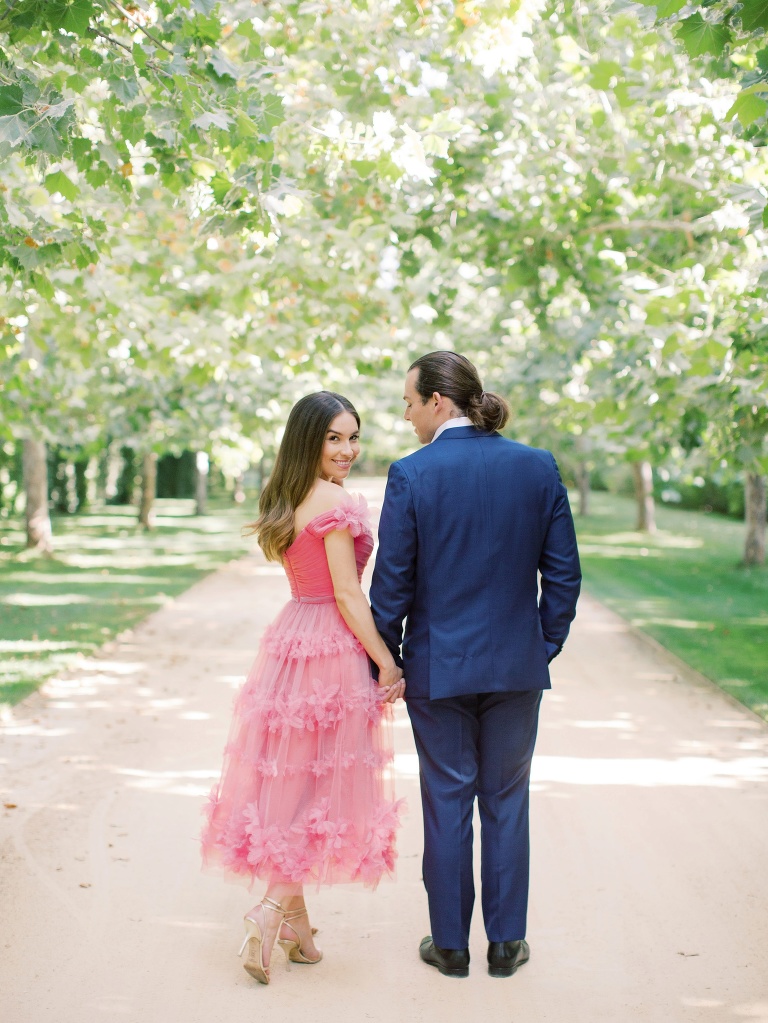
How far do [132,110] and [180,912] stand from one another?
3674mm

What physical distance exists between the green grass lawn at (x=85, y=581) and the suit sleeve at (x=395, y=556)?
4993 mm

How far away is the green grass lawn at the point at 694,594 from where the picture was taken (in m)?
9.73

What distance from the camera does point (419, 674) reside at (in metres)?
3.72

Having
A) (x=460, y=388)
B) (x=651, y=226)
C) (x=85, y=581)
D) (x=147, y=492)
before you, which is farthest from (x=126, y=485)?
(x=460, y=388)

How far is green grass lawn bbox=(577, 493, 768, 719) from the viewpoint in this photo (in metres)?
9.73

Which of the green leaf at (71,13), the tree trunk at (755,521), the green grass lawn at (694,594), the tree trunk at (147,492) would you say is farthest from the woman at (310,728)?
the tree trunk at (147,492)

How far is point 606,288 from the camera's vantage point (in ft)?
33.8

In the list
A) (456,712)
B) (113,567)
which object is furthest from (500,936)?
(113,567)

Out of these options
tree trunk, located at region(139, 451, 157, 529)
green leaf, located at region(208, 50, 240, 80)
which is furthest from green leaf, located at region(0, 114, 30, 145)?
tree trunk, located at region(139, 451, 157, 529)

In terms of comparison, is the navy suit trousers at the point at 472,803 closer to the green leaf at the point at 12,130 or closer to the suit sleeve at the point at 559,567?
the suit sleeve at the point at 559,567

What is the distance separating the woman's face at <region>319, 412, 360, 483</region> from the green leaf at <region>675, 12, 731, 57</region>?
2.08m

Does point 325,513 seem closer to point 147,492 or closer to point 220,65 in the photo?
point 220,65

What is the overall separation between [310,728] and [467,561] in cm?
85

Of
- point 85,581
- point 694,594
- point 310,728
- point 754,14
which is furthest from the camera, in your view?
point 85,581
